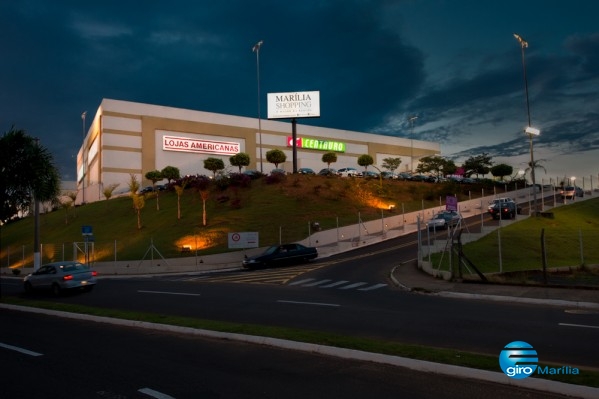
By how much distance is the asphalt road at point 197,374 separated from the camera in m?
6.37

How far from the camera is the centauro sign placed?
75.1 metres

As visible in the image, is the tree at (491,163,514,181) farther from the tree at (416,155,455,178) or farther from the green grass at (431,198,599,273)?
the green grass at (431,198,599,273)

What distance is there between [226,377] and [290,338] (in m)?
2.26

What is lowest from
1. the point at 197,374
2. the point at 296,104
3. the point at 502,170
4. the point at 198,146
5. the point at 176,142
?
the point at 197,374

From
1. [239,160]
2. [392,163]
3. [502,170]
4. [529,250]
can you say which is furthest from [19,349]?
[392,163]

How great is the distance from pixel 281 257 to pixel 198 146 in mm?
50998

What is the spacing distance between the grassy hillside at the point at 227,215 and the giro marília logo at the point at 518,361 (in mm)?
29992

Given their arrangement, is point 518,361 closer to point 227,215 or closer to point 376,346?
point 376,346

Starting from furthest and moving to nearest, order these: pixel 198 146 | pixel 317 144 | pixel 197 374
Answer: pixel 317 144, pixel 198 146, pixel 197 374

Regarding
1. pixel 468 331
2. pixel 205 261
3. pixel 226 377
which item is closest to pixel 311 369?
pixel 226 377

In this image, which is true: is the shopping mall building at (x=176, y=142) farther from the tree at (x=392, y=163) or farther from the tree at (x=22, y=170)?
the tree at (x=22, y=170)

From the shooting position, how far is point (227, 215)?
4309 centimetres

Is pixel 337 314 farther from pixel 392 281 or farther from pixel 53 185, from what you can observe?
pixel 53 185

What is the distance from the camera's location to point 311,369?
754cm
